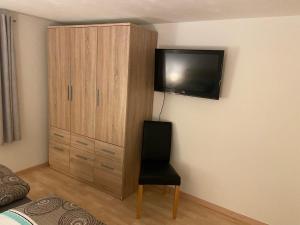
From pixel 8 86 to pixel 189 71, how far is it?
2243mm

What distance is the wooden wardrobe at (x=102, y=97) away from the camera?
269 centimetres

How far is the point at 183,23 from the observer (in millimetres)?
2781

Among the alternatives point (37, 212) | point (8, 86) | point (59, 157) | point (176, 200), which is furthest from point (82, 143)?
point (37, 212)

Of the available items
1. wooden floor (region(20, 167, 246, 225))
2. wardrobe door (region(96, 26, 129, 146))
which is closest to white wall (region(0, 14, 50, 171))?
wooden floor (region(20, 167, 246, 225))

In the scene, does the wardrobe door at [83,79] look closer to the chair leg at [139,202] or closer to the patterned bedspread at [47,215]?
the chair leg at [139,202]

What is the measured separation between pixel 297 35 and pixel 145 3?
144cm

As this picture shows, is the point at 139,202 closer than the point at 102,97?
Yes

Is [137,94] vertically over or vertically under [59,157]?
over

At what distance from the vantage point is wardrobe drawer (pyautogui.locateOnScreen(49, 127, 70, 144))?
10.9 feet

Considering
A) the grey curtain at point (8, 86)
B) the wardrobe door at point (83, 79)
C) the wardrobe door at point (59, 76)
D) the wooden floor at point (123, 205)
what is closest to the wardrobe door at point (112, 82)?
the wardrobe door at point (83, 79)

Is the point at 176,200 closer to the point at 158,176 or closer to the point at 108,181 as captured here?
the point at 158,176

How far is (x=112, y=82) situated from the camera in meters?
2.76

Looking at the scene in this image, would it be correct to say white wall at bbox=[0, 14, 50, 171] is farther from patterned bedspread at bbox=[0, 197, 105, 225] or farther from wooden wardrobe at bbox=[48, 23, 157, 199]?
patterned bedspread at bbox=[0, 197, 105, 225]

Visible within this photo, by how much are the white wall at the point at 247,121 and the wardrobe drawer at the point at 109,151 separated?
776 millimetres
